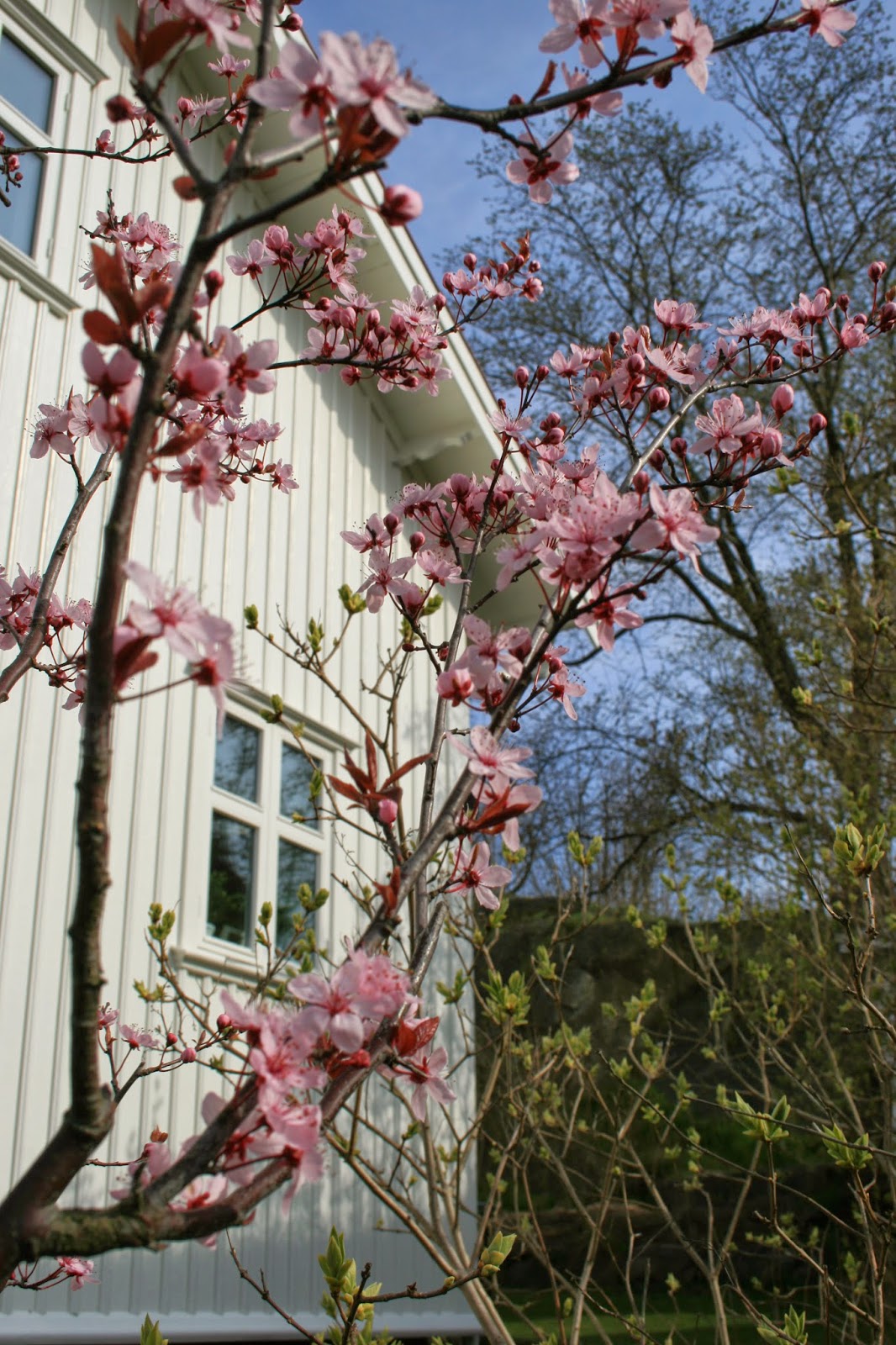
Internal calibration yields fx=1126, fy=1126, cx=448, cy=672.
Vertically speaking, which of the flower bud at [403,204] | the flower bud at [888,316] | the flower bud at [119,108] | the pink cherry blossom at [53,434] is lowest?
the flower bud at [403,204]

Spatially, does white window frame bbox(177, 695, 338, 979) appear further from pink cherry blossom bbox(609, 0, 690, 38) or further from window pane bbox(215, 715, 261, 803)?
pink cherry blossom bbox(609, 0, 690, 38)

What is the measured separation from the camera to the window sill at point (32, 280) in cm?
429

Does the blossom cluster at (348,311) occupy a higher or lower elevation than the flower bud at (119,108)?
higher

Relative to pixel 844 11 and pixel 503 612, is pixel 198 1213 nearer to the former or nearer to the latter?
pixel 844 11

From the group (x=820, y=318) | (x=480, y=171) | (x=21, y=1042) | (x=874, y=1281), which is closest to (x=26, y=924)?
(x=21, y=1042)

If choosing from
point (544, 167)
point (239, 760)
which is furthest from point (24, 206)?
point (544, 167)

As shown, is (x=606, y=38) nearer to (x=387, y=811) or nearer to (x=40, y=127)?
(x=387, y=811)

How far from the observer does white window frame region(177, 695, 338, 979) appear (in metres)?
4.70

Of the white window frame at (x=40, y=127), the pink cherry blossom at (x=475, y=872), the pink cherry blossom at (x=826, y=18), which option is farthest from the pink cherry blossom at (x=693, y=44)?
the white window frame at (x=40, y=127)

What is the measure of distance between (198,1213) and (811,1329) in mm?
6253

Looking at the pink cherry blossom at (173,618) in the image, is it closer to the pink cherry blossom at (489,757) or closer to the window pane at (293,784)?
the pink cherry blossom at (489,757)

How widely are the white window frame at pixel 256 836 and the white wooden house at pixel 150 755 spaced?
13mm

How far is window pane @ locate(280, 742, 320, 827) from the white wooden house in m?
0.02

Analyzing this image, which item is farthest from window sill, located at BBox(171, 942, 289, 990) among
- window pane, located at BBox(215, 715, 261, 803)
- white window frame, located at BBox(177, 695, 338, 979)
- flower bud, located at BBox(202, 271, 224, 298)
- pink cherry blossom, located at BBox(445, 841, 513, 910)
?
flower bud, located at BBox(202, 271, 224, 298)
